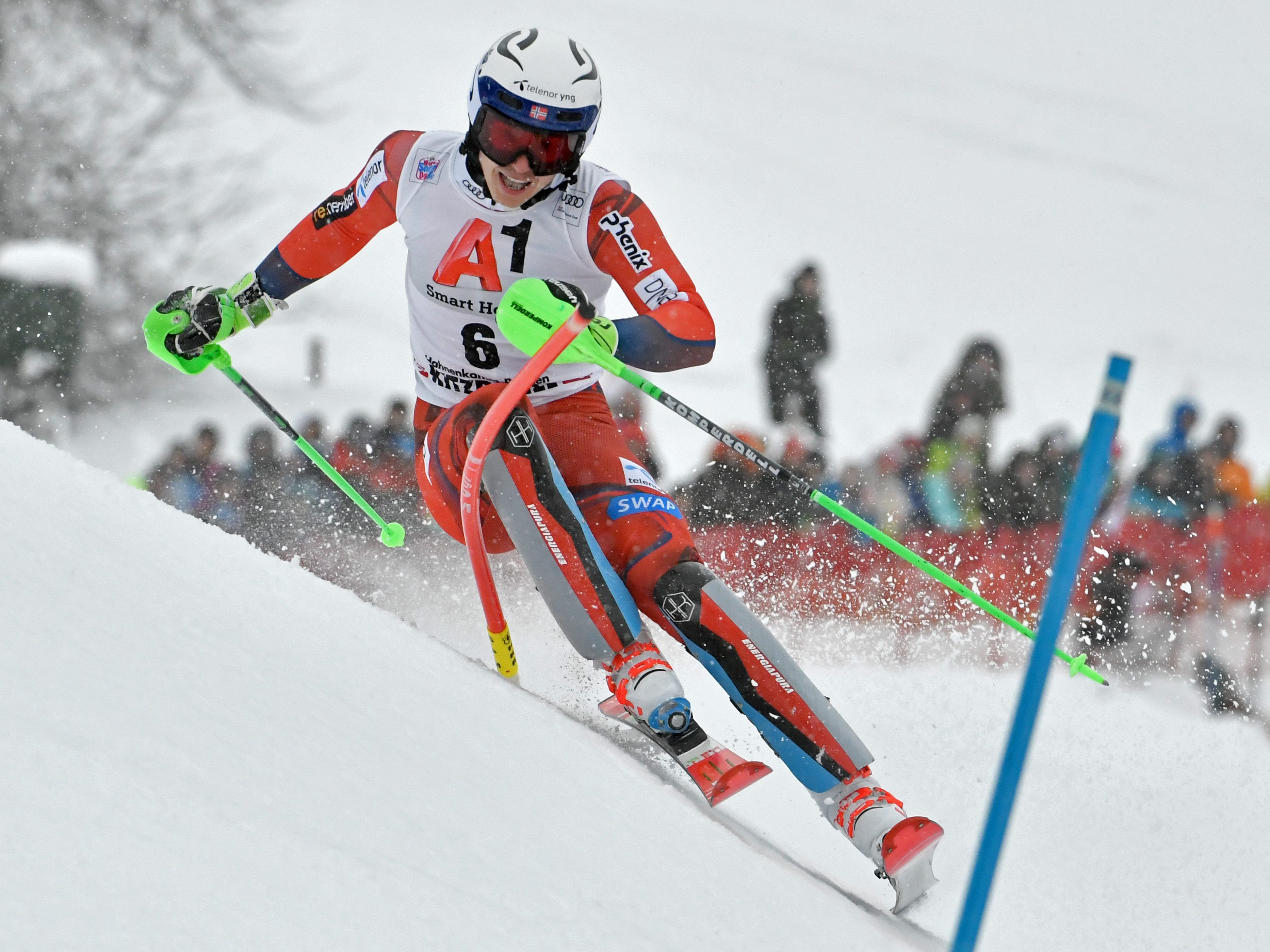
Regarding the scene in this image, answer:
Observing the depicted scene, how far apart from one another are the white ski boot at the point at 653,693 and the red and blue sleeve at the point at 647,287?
77cm

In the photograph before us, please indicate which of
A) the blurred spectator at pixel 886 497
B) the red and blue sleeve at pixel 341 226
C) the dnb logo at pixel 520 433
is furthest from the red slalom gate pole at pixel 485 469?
the blurred spectator at pixel 886 497

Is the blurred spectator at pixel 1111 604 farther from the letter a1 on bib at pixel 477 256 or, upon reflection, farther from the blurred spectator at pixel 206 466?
the blurred spectator at pixel 206 466

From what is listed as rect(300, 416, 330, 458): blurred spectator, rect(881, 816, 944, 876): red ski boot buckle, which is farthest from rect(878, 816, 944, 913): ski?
rect(300, 416, 330, 458): blurred spectator

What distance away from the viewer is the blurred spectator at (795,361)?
6.78 meters

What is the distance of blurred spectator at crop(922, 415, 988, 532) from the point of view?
6.55 m

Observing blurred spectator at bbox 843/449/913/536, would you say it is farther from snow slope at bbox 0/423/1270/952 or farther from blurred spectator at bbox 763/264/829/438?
snow slope at bbox 0/423/1270/952

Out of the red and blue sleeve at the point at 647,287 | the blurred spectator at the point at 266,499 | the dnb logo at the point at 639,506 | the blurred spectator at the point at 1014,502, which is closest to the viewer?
the red and blue sleeve at the point at 647,287

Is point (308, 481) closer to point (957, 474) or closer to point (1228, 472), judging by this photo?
point (957, 474)

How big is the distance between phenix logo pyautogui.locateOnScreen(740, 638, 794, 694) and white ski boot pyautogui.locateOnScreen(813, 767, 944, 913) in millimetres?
291

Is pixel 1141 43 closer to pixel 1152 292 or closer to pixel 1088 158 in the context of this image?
pixel 1088 158

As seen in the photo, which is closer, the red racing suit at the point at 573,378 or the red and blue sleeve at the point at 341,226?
the red racing suit at the point at 573,378

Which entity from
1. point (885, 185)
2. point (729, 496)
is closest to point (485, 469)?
point (729, 496)

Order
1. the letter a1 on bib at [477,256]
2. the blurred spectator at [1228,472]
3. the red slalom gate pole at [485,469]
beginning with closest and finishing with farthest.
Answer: the red slalom gate pole at [485,469], the letter a1 on bib at [477,256], the blurred spectator at [1228,472]

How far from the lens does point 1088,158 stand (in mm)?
29156
